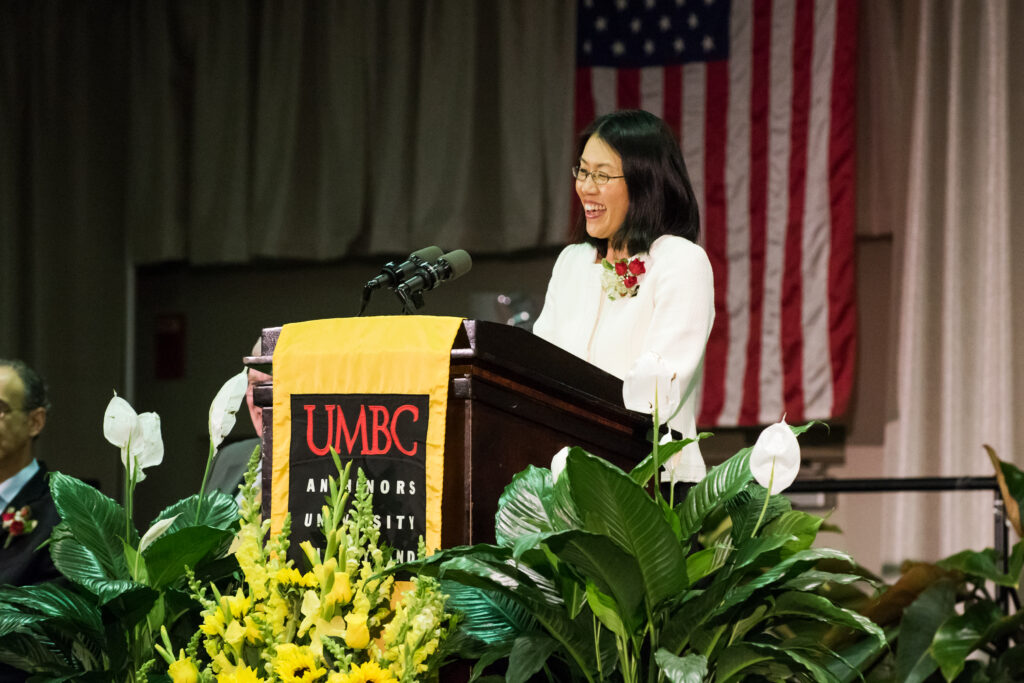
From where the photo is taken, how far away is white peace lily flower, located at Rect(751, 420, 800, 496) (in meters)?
1.92

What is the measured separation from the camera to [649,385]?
1965 millimetres

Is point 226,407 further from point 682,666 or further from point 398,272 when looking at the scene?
point 682,666

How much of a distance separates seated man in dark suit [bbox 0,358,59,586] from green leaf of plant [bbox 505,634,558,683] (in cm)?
155

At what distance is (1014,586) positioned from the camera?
3.61m

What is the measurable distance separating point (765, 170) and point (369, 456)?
12.8 ft

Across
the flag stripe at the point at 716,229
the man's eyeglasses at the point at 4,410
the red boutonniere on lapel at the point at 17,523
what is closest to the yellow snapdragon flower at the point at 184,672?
the red boutonniere on lapel at the point at 17,523

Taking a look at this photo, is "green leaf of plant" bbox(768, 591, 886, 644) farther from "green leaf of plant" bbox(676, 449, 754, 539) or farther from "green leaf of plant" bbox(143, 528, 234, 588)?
"green leaf of plant" bbox(143, 528, 234, 588)

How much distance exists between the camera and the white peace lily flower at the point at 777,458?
192 cm

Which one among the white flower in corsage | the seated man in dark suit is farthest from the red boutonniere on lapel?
the white flower in corsage

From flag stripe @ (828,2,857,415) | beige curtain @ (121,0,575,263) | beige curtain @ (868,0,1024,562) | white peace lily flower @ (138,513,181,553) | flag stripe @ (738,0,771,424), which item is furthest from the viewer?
beige curtain @ (121,0,575,263)

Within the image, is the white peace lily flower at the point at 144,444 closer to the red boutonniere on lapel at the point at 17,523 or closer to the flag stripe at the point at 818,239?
the red boutonniere on lapel at the point at 17,523

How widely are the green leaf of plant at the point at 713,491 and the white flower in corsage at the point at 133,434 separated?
889 millimetres

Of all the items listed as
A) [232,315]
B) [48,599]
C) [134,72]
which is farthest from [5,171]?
[48,599]

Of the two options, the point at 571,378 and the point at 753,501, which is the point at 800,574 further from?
the point at 571,378
